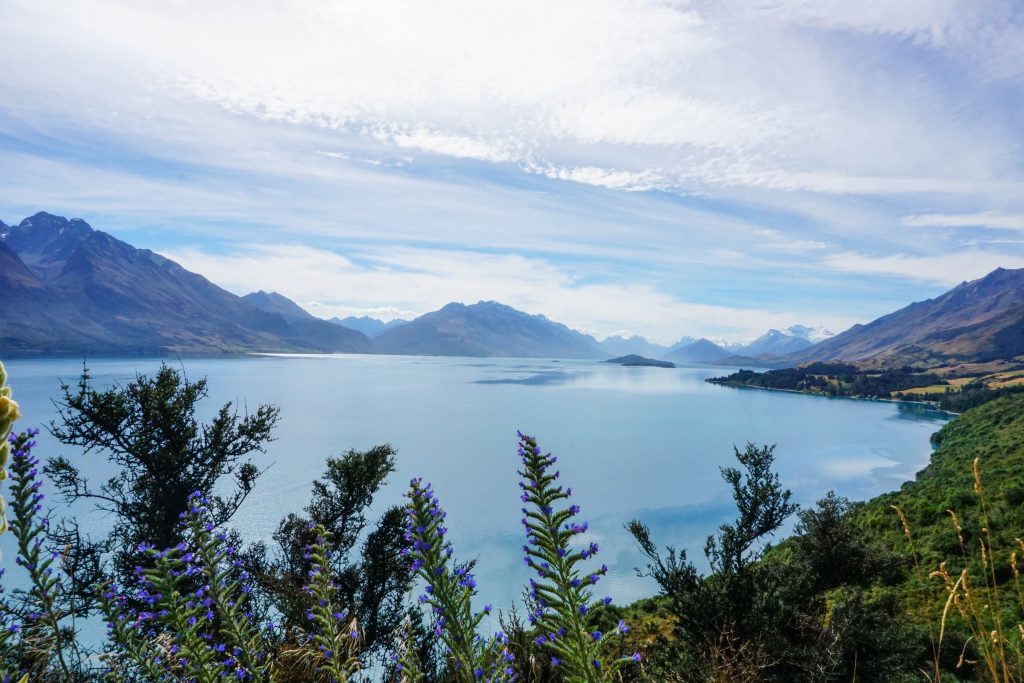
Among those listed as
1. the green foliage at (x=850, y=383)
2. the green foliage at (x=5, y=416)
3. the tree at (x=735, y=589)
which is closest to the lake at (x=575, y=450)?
the tree at (x=735, y=589)

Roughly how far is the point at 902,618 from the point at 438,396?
12044 cm

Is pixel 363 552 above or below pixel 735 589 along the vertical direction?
below

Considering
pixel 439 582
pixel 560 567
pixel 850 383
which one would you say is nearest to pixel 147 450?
pixel 439 582

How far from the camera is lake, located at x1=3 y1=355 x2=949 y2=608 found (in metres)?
39.2

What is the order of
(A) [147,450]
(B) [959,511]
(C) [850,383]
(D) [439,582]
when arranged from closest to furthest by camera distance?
(D) [439,582], (A) [147,450], (B) [959,511], (C) [850,383]

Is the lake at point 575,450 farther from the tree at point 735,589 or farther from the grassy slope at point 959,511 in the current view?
the grassy slope at point 959,511

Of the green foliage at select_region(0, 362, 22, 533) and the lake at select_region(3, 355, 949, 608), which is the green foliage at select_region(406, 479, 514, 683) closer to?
the green foliage at select_region(0, 362, 22, 533)

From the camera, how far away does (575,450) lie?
6975 centimetres

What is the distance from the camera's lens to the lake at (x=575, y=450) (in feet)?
129

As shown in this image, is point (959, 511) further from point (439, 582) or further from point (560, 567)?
point (439, 582)

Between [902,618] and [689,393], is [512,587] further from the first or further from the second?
[689,393]

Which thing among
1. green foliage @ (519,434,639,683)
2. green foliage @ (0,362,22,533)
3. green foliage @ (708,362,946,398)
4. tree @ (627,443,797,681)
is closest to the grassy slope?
tree @ (627,443,797,681)

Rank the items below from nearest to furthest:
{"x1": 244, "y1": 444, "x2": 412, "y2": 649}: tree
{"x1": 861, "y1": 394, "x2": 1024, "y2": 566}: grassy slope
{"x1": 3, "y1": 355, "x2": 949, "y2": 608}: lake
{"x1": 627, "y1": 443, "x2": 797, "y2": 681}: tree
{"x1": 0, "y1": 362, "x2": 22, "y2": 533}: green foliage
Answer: {"x1": 0, "y1": 362, "x2": 22, "y2": 533}: green foliage
{"x1": 627, "y1": 443, "x2": 797, "y2": 681}: tree
{"x1": 244, "y1": 444, "x2": 412, "y2": 649}: tree
{"x1": 861, "y1": 394, "x2": 1024, "y2": 566}: grassy slope
{"x1": 3, "y1": 355, "x2": 949, "y2": 608}: lake

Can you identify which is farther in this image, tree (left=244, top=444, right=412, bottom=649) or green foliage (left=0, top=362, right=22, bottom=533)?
tree (left=244, top=444, right=412, bottom=649)
